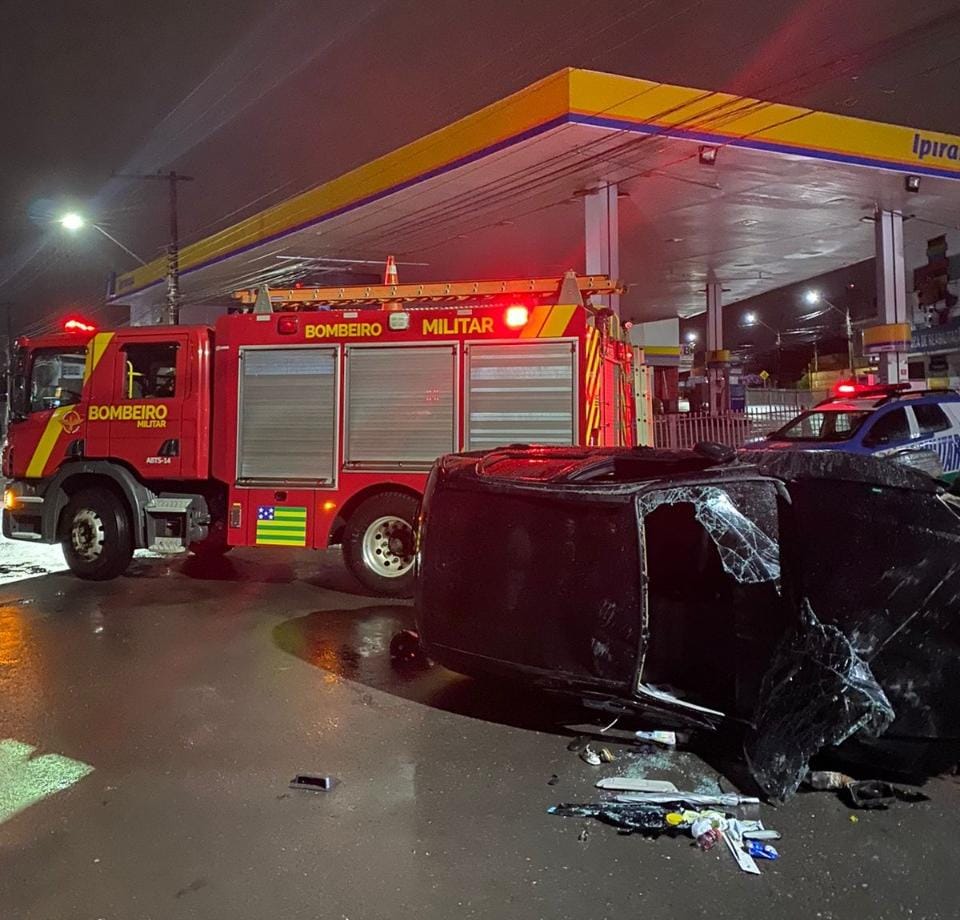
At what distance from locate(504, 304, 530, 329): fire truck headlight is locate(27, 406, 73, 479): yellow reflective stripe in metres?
4.81

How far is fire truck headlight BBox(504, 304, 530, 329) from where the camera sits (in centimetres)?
759

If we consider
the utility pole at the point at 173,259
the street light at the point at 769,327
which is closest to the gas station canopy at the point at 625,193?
the utility pole at the point at 173,259

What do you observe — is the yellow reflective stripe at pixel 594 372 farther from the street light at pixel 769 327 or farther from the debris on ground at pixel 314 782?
the street light at pixel 769 327

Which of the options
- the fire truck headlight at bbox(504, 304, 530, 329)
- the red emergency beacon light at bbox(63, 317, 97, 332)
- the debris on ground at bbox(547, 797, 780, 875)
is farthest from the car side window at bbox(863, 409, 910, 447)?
the red emergency beacon light at bbox(63, 317, 97, 332)

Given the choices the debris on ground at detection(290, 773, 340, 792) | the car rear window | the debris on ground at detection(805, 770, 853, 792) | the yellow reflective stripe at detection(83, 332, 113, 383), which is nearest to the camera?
the debris on ground at detection(805, 770, 853, 792)

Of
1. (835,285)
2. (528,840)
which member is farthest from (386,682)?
(835,285)

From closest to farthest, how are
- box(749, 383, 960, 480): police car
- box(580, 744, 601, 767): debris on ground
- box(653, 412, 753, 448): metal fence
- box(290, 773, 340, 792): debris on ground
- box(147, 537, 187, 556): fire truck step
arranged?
1. box(290, 773, 340, 792): debris on ground
2. box(580, 744, 601, 767): debris on ground
3. box(147, 537, 187, 556): fire truck step
4. box(749, 383, 960, 480): police car
5. box(653, 412, 753, 448): metal fence

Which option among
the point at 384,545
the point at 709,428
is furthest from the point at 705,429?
the point at 384,545

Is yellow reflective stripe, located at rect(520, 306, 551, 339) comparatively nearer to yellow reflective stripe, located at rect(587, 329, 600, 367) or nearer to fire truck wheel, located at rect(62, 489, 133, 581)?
yellow reflective stripe, located at rect(587, 329, 600, 367)

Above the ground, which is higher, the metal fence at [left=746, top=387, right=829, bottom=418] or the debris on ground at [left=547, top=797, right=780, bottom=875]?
the metal fence at [left=746, top=387, right=829, bottom=418]

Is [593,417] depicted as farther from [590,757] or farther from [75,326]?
[75,326]

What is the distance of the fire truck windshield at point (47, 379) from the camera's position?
8555mm

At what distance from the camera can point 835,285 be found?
4009 centimetres

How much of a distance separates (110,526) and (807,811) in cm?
727
